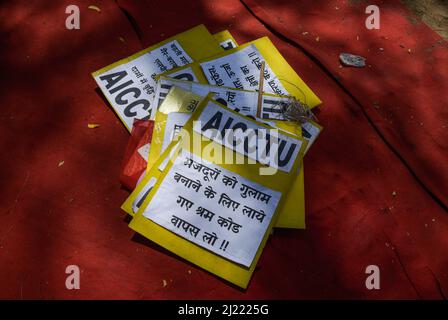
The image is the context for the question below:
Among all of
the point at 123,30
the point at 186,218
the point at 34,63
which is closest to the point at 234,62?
the point at 123,30

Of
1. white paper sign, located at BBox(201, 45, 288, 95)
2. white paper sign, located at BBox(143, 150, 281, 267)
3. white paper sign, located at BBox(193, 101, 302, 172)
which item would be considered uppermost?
white paper sign, located at BBox(201, 45, 288, 95)

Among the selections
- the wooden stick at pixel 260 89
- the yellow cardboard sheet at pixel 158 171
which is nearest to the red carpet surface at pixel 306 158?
the yellow cardboard sheet at pixel 158 171

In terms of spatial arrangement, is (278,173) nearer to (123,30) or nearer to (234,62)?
(234,62)

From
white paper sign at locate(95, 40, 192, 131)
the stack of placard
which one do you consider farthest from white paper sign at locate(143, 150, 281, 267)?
white paper sign at locate(95, 40, 192, 131)

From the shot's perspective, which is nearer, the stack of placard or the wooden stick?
the stack of placard

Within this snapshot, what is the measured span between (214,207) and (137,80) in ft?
1.82

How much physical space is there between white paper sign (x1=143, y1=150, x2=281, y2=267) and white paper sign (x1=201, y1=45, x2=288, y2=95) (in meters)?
0.36

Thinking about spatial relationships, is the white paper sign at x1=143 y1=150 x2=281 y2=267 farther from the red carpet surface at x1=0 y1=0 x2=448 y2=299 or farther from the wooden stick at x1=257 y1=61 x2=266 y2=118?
the wooden stick at x1=257 y1=61 x2=266 y2=118

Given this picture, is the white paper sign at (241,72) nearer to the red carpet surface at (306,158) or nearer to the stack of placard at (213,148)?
the stack of placard at (213,148)

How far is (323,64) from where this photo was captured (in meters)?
1.52

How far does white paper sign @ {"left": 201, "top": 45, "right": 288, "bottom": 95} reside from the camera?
141 centimetres

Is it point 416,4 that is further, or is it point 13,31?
point 416,4

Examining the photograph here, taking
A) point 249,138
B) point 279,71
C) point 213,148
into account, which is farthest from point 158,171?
point 279,71
